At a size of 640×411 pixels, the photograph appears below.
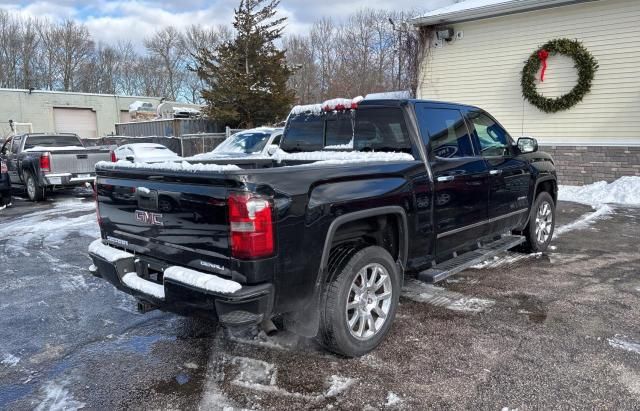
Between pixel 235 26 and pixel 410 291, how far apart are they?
2164 centimetres

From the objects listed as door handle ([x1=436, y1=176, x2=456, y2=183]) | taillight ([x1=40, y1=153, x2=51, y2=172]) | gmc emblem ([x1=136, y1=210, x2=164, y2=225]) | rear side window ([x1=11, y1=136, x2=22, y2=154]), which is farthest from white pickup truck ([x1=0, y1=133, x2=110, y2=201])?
door handle ([x1=436, y1=176, x2=456, y2=183])

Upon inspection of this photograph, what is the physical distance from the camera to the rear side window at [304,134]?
4949mm

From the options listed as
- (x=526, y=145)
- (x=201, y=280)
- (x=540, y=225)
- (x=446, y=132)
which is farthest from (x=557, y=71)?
(x=201, y=280)

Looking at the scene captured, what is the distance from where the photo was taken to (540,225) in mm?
6438

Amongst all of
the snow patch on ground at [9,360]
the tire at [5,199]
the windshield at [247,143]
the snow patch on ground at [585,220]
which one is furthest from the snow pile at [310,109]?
the tire at [5,199]

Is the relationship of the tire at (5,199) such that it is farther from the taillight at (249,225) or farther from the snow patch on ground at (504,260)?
the taillight at (249,225)

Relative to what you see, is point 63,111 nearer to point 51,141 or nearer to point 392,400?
point 51,141

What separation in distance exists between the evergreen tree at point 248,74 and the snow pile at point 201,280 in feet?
67.2

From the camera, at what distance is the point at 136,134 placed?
28.8m

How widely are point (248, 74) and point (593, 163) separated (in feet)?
52.2

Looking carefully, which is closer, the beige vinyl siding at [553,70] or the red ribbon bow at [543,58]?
the beige vinyl siding at [553,70]

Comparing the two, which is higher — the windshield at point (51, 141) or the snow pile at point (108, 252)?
the windshield at point (51, 141)

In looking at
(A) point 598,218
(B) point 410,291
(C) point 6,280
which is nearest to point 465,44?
(A) point 598,218

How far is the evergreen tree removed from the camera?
907 inches
